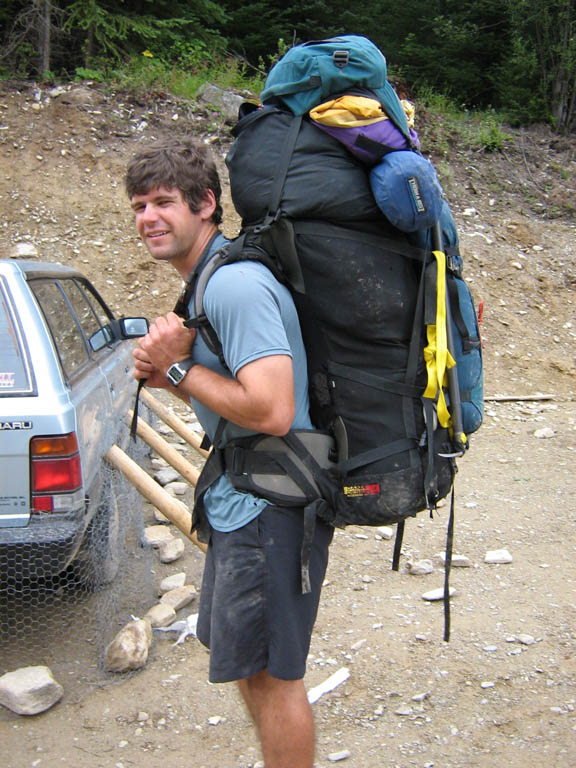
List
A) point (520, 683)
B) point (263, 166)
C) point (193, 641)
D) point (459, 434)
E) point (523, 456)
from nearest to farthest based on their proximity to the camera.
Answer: point (263, 166) → point (459, 434) → point (520, 683) → point (193, 641) → point (523, 456)

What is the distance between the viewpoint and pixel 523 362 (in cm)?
928

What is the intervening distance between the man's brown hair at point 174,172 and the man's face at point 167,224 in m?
0.02

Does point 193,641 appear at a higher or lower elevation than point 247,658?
lower

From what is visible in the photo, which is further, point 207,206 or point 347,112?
point 207,206

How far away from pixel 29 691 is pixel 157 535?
5.36 ft

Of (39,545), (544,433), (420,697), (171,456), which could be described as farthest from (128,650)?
(544,433)

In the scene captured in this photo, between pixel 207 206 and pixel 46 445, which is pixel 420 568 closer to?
pixel 46 445

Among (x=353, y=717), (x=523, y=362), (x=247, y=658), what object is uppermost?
(x=247, y=658)

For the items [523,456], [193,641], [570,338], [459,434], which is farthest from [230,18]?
[459,434]

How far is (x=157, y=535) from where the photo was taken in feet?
15.3

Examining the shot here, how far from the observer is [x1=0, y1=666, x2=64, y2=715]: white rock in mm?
3084

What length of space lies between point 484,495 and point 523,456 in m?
1.17

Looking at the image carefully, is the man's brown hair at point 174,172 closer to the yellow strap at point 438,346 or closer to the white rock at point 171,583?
the yellow strap at point 438,346

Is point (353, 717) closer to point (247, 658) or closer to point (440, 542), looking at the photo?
point (247, 658)
